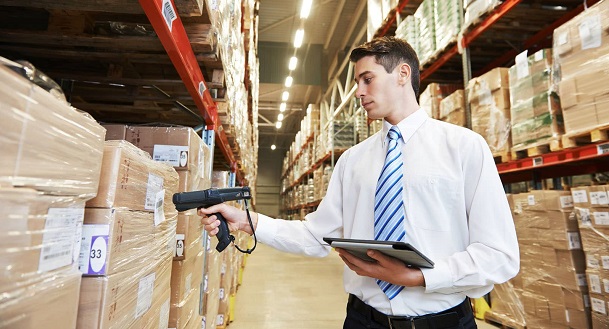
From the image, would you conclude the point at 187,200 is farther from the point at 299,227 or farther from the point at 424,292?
the point at 424,292

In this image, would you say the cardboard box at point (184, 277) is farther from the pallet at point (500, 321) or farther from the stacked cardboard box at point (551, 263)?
the pallet at point (500, 321)

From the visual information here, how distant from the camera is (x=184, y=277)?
1.94 metres

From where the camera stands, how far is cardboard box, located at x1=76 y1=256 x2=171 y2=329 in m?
0.91

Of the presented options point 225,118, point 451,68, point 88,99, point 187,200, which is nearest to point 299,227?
point 187,200

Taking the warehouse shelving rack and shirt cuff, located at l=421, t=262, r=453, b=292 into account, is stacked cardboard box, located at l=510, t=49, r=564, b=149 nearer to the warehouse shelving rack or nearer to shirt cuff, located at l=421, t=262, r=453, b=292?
shirt cuff, located at l=421, t=262, r=453, b=292

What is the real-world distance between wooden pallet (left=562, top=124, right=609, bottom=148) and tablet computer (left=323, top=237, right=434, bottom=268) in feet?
6.88

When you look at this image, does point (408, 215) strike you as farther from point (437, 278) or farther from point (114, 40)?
point (114, 40)

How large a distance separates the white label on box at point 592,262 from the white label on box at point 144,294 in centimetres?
306

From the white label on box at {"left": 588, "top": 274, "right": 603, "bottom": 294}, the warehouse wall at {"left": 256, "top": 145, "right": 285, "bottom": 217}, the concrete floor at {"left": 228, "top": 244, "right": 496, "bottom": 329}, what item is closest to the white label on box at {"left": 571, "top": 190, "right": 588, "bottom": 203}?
the white label on box at {"left": 588, "top": 274, "right": 603, "bottom": 294}

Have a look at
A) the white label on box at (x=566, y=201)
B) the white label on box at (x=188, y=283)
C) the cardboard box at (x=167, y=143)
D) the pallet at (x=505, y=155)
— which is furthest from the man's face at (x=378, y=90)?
the pallet at (x=505, y=155)

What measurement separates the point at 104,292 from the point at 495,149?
3627 millimetres

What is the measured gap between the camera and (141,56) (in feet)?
7.29

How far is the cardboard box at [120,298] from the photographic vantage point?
915 mm

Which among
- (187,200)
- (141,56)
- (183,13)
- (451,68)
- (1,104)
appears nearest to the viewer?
(1,104)
